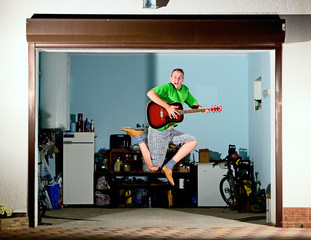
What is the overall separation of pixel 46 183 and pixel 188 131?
3134 millimetres

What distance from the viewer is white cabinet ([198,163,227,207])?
407 inches

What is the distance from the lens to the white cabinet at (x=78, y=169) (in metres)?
10.3

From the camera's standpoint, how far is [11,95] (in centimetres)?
714

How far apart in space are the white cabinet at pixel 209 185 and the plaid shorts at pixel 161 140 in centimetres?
304

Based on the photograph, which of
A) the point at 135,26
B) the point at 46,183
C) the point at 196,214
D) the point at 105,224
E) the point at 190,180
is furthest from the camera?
the point at 190,180

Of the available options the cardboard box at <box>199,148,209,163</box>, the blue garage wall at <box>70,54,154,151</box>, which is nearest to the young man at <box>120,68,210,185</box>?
the cardboard box at <box>199,148,209,163</box>

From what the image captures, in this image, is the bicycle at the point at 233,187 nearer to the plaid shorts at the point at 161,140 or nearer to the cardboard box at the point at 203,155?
the cardboard box at the point at 203,155

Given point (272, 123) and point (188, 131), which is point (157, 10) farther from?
point (188, 131)

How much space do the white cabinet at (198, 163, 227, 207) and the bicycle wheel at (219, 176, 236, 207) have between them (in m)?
0.14

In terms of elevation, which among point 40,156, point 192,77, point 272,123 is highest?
point 192,77

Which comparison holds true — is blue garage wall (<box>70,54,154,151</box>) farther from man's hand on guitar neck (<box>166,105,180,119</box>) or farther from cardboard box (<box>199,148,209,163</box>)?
man's hand on guitar neck (<box>166,105,180,119</box>)

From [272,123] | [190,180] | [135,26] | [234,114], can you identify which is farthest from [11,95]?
[234,114]

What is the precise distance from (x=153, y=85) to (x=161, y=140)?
3.99 m

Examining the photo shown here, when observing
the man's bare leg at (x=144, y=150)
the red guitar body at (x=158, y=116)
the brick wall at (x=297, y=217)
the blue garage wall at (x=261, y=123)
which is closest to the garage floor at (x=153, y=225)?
the brick wall at (x=297, y=217)
